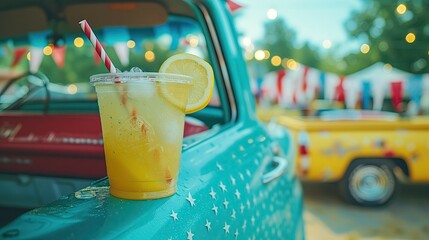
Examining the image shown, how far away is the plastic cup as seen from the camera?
29.1 inches

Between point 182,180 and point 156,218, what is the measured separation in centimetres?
19

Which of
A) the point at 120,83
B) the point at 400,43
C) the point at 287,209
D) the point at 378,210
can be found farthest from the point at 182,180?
the point at 400,43

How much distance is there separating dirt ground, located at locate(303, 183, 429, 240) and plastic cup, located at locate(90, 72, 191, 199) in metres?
3.24

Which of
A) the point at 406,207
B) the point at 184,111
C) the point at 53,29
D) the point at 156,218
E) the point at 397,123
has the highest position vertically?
the point at 53,29

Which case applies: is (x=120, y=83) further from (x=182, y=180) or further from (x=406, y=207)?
(x=406, y=207)

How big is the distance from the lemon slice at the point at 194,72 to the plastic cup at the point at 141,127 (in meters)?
0.06

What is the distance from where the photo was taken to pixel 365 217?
4328mm

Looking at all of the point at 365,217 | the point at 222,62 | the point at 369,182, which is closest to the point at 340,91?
the point at 369,182

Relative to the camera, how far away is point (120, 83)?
740 millimetres

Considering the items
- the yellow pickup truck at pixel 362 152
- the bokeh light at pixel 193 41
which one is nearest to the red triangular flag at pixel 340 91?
the yellow pickup truck at pixel 362 152

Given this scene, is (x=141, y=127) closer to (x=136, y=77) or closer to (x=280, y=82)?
(x=136, y=77)

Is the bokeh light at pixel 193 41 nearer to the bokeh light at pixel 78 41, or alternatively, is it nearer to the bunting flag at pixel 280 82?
the bokeh light at pixel 78 41

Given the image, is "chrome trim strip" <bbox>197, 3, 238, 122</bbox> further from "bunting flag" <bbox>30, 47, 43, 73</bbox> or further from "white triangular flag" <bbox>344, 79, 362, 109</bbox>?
"white triangular flag" <bbox>344, 79, 362, 109</bbox>

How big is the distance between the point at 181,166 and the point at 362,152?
405 cm
